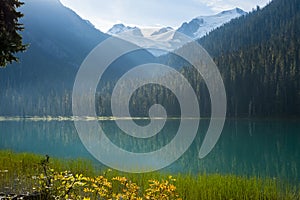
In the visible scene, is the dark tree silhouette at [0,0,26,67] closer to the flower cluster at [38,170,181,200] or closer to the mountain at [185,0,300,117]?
the flower cluster at [38,170,181,200]

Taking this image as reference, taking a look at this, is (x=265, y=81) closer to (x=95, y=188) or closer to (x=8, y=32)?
(x=8, y=32)

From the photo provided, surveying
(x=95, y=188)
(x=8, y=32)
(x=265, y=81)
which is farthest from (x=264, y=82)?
(x=95, y=188)

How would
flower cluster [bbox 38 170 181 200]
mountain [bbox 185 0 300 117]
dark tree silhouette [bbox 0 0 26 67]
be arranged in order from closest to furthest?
flower cluster [bbox 38 170 181 200], dark tree silhouette [bbox 0 0 26 67], mountain [bbox 185 0 300 117]

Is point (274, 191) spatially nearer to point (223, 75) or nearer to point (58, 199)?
point (58, 199)

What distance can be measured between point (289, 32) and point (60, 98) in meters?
122

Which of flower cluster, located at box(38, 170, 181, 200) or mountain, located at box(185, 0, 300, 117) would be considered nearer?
flower cluster, located at box(38, 170, 181, 200)

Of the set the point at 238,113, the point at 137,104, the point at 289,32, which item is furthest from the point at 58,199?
the point at 289,32

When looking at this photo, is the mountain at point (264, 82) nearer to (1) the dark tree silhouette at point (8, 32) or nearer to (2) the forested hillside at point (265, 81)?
(2) the forested hillside at point (265, 81)

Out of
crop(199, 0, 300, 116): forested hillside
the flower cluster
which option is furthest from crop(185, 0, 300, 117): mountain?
the flower cluster

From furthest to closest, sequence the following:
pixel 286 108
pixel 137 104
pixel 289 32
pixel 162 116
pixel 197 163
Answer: pixel 289 32 < pixel 137 104 < pixel 162 116 < pixel 286 108 < pixel 197 163

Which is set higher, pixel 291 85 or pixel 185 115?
pixel 291 85

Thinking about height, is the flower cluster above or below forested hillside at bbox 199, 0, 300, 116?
below

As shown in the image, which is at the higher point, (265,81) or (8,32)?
(265,81)

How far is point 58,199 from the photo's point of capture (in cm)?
647
